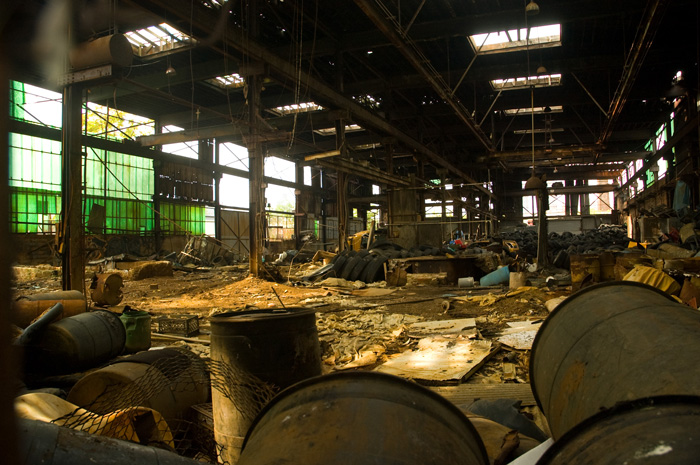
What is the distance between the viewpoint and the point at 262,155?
36.9 feet

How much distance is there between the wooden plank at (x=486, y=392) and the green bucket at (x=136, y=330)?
3248mm

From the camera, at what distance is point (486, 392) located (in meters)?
3.54

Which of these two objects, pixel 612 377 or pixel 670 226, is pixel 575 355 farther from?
pixel 670 226

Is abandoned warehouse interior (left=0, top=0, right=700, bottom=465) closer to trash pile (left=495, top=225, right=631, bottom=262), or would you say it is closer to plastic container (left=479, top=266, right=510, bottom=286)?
plastic container (left=479, top=266, right=510, bottom=286)

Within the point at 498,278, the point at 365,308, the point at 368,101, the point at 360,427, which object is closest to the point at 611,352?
the point at 360,427

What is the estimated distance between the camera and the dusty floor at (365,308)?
15.6 feet

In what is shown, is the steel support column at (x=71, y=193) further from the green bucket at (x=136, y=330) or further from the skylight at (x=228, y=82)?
the skylight at (x=228, y=82)

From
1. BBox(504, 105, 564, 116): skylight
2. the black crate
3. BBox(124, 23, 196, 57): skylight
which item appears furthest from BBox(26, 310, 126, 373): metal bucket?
BBox(504, 105, 564, 116): skylight

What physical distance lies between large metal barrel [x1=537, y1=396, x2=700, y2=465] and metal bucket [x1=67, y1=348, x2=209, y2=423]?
7.89 ft

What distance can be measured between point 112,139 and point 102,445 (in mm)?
20776

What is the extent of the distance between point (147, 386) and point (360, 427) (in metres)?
2.24

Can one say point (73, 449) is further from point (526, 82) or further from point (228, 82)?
point (526, 82)

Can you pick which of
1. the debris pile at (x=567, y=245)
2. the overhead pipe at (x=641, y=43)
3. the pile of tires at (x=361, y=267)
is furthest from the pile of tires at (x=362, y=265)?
the overhead pipe at (x=641, y=43)

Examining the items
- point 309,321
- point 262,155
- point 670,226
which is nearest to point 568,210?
point 670,226
